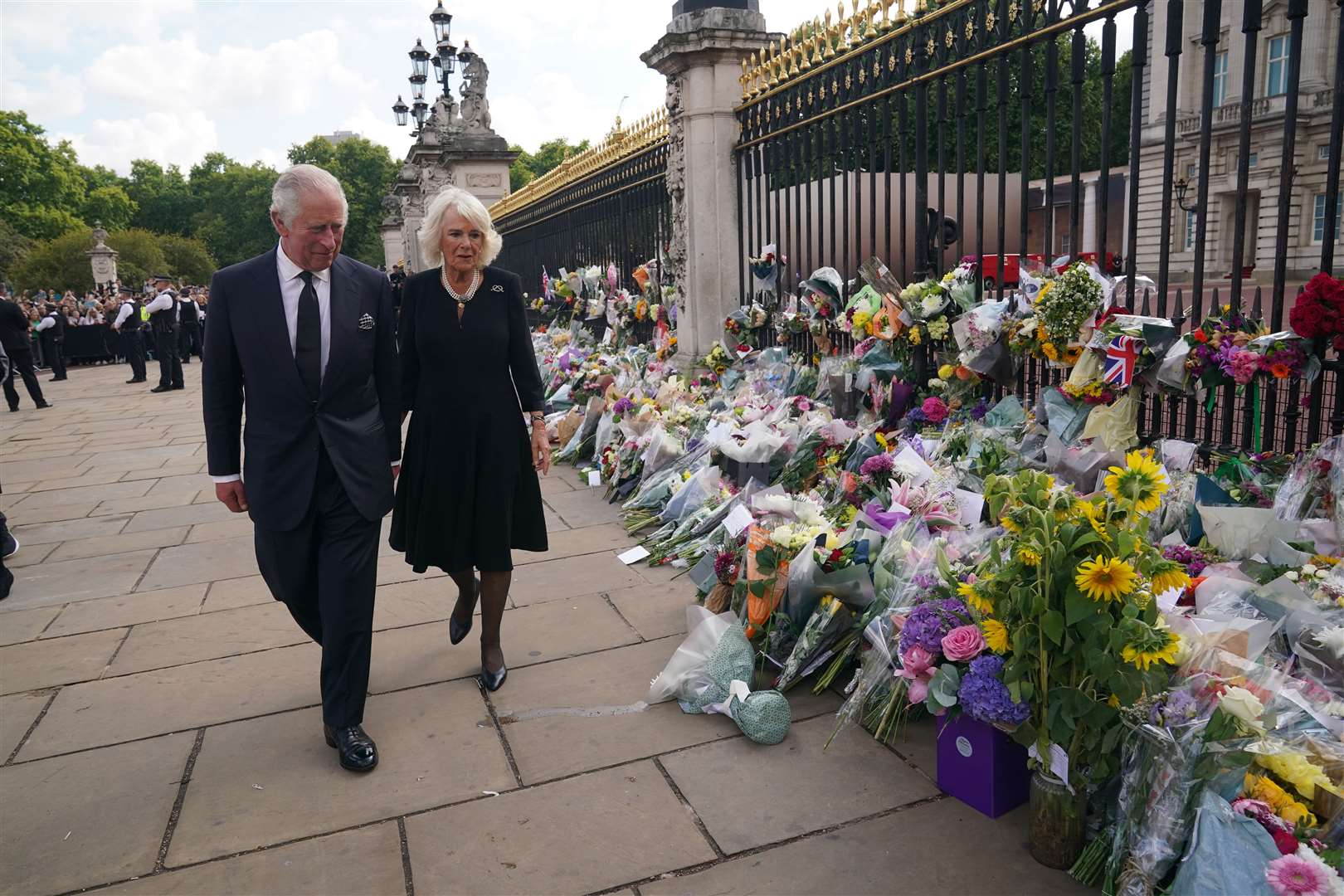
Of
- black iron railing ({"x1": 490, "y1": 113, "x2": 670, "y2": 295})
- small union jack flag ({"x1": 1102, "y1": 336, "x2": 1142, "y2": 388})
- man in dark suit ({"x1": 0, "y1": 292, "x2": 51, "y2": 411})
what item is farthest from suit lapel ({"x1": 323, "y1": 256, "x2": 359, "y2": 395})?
man in dark suit ({"x1": 0, "y1": 292, "x2": 51, "y2": 411})

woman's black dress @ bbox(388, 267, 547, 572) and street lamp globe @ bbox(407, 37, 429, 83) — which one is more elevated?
street lamp globe @ bbox(407, 37, 429, 83)

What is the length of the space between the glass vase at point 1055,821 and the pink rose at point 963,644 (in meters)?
0.33

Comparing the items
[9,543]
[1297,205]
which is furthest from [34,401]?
[1297,205]

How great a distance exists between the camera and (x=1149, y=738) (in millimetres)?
2109

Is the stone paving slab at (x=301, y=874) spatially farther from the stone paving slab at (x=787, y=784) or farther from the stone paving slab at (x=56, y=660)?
the stone paving slab at (x=56, y=660)


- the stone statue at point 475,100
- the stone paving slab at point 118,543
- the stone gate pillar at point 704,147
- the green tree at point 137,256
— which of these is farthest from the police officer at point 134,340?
the green tree at point 137,256

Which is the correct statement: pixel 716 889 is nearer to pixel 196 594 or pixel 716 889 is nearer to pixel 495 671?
pixel 495 671

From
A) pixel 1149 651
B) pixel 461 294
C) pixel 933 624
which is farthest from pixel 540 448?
pixel 1149 651

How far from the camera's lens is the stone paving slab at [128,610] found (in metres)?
4.40

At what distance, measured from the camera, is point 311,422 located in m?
2.90

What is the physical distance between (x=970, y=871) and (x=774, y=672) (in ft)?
4.01

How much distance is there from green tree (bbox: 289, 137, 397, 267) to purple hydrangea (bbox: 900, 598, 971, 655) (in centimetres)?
6963

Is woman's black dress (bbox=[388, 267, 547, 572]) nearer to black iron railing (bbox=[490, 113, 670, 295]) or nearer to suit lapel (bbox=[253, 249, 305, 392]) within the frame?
suit lapel (bbox=[253, 249, 305, 392])

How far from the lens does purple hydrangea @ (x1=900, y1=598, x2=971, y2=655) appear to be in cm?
262
